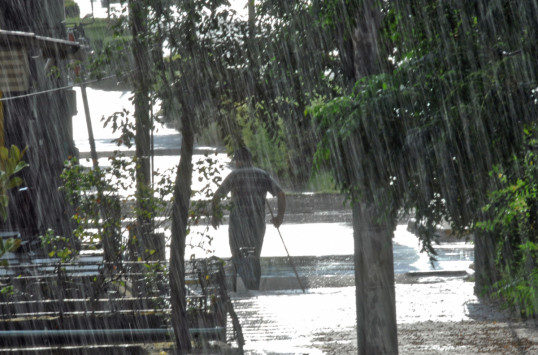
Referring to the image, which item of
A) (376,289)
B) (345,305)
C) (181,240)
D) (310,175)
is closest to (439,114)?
(310,175)

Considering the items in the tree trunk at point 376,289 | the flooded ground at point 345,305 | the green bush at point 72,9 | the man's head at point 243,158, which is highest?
the green bush at point 72,9

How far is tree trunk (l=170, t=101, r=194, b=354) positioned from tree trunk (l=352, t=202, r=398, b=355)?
5.05 ft

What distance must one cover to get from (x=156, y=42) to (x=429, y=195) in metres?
4.01

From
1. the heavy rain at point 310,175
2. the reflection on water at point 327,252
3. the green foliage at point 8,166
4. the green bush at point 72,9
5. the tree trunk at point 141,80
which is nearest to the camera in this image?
the green foliage at point 8,166

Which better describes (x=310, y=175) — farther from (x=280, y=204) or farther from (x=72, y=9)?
(x=72, y=9)

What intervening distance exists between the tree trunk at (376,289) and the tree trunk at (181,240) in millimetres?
1538

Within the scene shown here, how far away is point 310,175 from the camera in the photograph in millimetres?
6547

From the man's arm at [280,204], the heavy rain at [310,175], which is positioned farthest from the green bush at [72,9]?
the man's arm at [280,204]

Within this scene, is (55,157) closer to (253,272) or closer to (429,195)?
(253,272)

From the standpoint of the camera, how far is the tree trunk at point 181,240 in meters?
7.45

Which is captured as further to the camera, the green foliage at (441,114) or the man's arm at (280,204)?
the man's arm at (280,204)

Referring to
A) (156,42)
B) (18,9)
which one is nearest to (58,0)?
(18,9)

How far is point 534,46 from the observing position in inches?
185

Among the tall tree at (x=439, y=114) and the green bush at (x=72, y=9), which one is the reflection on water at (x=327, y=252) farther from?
the green bush at (x=72, y=9)
